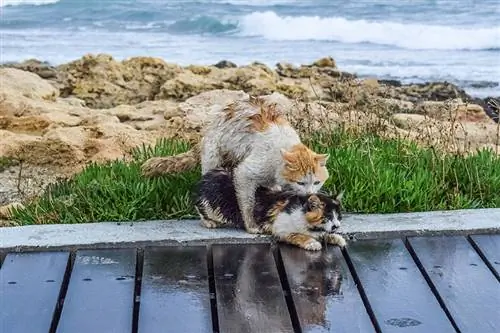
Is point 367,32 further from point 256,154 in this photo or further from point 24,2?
point 256,154

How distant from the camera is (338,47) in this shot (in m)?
24.6

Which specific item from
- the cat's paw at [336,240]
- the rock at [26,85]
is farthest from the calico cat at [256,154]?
the rock at [26,85]

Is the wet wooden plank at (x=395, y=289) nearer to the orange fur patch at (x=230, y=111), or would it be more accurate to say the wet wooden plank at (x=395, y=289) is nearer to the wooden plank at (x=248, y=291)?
the wooden plank at (x=248, y=291)

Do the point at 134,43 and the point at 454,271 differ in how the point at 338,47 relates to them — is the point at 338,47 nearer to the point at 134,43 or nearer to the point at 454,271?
the point at 134,43

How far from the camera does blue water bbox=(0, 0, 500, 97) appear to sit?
22047 mm

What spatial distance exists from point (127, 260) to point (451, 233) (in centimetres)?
145

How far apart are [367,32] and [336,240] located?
2190 cm

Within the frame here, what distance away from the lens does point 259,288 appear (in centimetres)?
405

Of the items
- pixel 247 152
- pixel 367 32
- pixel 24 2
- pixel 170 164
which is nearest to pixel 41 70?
pixel 170 164

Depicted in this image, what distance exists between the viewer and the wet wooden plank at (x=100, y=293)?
3.72 metres

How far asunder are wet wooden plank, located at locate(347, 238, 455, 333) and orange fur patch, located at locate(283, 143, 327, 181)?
440 mm

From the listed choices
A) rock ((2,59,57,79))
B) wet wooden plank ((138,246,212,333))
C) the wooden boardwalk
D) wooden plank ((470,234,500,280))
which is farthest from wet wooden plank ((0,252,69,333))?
rock ((2,59,57,79))

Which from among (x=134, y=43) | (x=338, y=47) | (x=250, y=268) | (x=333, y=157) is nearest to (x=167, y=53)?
(x=134, y=43)

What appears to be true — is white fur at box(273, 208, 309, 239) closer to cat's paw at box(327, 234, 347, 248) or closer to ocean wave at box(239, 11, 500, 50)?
cat's paw at box(327, 234, 347, 248)
